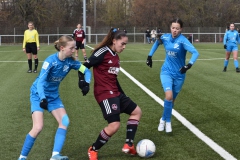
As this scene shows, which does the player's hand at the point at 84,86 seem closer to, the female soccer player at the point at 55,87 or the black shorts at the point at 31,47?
the female soccer player at the point at 55,87

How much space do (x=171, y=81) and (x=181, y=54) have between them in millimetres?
510

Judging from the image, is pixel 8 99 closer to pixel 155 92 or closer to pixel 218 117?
pixel 155 92

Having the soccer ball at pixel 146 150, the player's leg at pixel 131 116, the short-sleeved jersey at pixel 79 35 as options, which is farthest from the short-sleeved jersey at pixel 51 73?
the short-sleeved jersey at pixel 79 35

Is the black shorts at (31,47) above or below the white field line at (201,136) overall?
above

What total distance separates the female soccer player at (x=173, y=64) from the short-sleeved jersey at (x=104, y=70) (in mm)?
1800

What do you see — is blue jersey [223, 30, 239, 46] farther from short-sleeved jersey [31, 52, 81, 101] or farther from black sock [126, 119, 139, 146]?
short-sleeved jersey [31, 52, 81, 101]

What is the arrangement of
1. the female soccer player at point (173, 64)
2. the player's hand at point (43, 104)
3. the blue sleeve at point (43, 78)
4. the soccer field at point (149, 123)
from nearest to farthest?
the player's hand at point (43, 104) < the blue sleeve at point (43, 78) < the soccer field at point (149, 123) < the female soccer player at point (173, 64)

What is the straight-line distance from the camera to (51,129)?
25.4 ft

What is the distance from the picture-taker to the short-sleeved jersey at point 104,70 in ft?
19.0

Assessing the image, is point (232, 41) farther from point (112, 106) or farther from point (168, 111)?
point (112, 106)

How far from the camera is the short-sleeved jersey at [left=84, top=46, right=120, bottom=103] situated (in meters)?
5.80

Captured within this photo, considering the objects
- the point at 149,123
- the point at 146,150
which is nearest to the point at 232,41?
the point at 149,123

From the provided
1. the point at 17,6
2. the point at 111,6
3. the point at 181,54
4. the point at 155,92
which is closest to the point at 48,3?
the point at 17,6

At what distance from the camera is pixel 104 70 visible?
5840 millimetres
